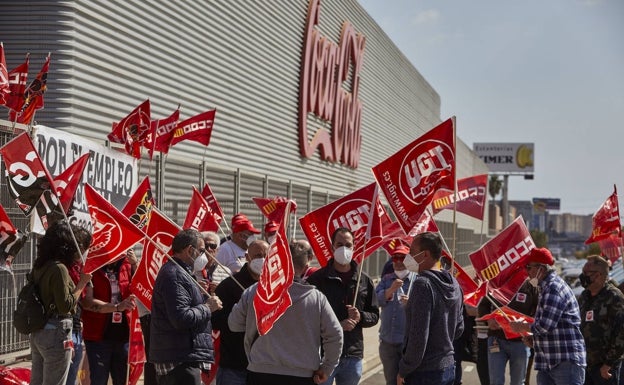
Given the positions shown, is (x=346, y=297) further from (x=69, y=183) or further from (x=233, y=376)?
(x=69, y=183)

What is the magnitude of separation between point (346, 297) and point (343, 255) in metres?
0.36

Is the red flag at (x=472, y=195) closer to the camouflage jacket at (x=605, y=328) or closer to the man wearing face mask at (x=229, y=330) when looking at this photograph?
the camouflage jacket at (x=605, y=328)

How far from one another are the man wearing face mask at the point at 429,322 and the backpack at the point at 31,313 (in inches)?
102

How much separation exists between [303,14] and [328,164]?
197 inches

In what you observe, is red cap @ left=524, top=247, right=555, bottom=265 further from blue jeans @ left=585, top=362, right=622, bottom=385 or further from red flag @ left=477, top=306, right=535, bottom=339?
blue jeans @ left=585, top=362, right=622, bottom=385

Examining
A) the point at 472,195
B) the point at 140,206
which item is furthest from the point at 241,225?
the point at 472,195

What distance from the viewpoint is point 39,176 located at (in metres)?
7.24

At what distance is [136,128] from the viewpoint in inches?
456

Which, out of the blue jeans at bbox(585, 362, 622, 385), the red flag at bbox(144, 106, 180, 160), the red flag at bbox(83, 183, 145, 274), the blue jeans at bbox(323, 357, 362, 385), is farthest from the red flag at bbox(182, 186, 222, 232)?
the blue jeans at bbox(585, 362, 622, 385)

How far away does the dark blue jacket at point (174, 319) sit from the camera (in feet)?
22.3

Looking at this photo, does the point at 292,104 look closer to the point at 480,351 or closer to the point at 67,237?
the point at 480,351

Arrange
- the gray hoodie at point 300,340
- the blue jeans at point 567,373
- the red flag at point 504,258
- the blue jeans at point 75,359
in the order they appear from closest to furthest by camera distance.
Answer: the gray hoodie at point 300,340, the blue jeans at point 75,359, the blue jeans at point 567,373, the red flag at point 504,258

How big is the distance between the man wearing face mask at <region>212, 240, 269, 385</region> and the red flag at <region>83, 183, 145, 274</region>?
0.81 meters

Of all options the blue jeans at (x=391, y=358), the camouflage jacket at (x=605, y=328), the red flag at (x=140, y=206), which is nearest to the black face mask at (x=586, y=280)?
the camouflage jacket at (x=605, y=328)
